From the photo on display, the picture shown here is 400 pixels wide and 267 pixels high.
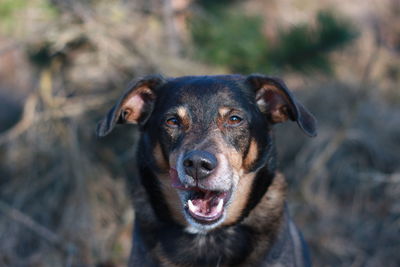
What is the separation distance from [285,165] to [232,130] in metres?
4.76

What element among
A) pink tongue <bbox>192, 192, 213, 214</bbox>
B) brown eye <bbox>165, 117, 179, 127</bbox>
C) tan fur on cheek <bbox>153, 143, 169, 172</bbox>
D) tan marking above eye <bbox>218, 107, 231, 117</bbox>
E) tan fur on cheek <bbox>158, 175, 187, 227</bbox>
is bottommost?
tan fur on cheek <bbox>158, 175, 187, 227</bbox>

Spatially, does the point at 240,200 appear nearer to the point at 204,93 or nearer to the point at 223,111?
the point at 223,111

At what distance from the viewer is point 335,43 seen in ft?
24.2

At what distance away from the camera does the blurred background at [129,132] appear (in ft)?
19.6

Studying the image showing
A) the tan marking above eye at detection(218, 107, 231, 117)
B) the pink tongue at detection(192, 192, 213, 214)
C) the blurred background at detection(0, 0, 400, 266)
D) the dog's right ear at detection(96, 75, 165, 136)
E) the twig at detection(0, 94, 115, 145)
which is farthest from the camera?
the twig at detection(0, 94, 115, 145)

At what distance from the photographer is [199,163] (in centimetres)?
294

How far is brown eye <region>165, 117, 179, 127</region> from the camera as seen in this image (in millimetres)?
3305

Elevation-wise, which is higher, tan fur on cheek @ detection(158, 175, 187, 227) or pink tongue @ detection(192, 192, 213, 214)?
pink tongue @ detection(192, 192, 213, 214)

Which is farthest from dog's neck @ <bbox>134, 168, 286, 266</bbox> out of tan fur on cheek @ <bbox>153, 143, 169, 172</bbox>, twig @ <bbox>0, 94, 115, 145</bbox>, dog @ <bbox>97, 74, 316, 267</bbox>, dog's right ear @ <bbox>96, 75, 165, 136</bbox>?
twig @ <bbox>0, 94, 115, 145</bbox>

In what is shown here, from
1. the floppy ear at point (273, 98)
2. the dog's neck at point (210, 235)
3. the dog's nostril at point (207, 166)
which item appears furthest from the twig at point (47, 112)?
the dog's nostril at point (207, 166)

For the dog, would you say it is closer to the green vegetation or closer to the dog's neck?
the dog's neck

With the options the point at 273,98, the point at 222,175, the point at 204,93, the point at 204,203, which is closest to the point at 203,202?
the point at 204,203

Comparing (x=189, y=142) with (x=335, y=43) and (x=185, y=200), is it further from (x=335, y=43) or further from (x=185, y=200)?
(x=335, y=43)

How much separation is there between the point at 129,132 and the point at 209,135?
170 inches
